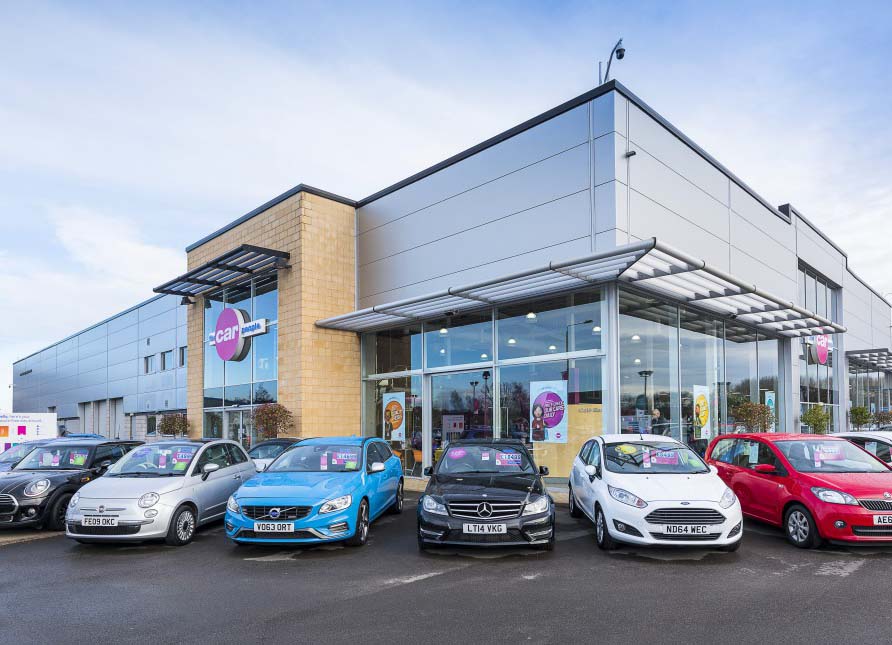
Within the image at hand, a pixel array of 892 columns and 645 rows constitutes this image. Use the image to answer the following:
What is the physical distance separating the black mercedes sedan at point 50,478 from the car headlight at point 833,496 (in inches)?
435

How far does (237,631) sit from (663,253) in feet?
27.0

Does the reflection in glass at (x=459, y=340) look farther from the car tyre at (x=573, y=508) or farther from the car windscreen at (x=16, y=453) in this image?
the car windscreen at (x=16, y=453)

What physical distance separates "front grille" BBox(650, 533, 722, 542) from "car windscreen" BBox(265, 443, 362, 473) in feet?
13.7

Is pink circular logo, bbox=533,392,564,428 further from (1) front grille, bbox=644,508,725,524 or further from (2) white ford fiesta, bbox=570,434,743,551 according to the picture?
(1) front grille, bbox=644,508,725,524

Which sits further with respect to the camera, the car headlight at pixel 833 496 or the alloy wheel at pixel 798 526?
the alloy wheel at pixel 798 526

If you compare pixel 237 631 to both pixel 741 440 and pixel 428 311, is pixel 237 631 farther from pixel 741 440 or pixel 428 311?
pixel 428 311

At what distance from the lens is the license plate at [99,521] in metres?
8.22

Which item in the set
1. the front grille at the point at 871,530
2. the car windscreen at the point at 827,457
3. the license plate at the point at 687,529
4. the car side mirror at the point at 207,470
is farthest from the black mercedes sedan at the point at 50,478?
the front grille at the point at 871,530

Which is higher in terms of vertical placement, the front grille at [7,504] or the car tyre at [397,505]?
the front grille at [7,504]

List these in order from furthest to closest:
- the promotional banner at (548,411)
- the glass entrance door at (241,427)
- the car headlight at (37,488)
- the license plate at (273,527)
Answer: the glass entrance door at (241,427) < the promotional banner at (548,411) < the car headlight at (37,488) < the license plate at (273,527)

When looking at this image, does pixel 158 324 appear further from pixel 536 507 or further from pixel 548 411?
pixel 536 507

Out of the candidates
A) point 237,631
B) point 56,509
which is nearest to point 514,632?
point 237,631

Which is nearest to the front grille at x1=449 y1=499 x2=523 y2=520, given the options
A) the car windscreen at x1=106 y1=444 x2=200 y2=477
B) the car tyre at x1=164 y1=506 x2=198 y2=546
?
the car tyre at x1=164 y1=506 x2=198 y2=546

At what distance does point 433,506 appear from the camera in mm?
7672
